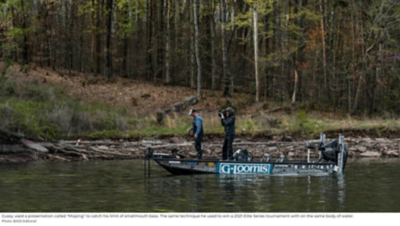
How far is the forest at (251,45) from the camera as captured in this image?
37.3 metres

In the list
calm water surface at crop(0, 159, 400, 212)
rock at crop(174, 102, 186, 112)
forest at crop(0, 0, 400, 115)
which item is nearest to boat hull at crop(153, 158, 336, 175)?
calm water surface at crop(0, 159, 400, 212)

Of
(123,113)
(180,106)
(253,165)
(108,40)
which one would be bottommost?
(253,165)

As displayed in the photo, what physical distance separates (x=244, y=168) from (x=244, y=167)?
0.05m

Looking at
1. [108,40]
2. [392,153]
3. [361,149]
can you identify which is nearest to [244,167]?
[361,149]

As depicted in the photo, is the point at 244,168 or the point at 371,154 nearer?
the point at 244,168

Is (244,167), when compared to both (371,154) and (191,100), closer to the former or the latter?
(371,154)

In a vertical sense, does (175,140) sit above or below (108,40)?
below

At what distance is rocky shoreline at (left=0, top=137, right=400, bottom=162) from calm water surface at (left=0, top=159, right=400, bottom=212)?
357cm

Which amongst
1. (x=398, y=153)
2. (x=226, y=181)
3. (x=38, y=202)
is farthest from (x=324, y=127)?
(x=38, y=202)

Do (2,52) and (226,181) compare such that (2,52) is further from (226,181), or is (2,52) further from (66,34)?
(66,34)

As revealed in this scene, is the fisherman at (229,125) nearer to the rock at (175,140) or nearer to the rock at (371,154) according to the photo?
the rock at (175,140)

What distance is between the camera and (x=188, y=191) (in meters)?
15.6

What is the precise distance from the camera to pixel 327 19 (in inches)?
1623

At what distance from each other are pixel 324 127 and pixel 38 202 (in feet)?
65.1
